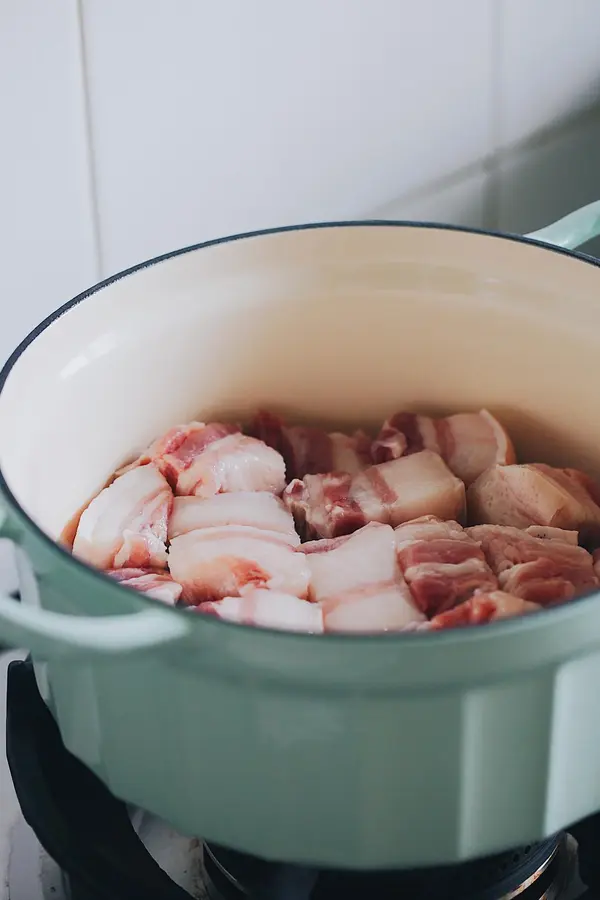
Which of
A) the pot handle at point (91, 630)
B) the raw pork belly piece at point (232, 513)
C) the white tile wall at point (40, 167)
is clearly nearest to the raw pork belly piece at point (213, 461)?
the raw pork belly piece at point (232, 513)

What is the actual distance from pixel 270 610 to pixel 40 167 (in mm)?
315

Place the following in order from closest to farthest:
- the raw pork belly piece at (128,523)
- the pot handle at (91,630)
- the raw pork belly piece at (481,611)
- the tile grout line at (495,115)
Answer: the pot handle at (91,630), the raw pork belly piece at (481,611), the raw pork belly piece at (128,523), the tile grout line at (495,115)

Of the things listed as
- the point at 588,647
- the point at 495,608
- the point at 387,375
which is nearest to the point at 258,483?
the point at 387,375

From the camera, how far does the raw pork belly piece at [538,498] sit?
0.67 m

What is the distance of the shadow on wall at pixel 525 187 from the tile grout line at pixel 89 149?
258mm

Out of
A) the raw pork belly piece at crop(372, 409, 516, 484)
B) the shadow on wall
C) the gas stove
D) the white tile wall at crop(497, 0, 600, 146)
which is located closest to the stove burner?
the gas stove

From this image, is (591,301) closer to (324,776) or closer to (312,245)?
(312,245)

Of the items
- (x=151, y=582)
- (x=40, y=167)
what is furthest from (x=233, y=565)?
(x=40, y=167)

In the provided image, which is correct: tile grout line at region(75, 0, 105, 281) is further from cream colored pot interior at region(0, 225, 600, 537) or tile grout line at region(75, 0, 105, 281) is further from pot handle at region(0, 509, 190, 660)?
pot handle at region(0, 509, 190, 660)

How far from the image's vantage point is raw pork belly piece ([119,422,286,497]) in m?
0.70

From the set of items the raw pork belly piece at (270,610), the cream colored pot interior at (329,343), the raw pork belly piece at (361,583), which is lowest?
the raw pork belly piece at (361,583)

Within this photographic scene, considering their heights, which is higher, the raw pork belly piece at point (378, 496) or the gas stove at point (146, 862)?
the raw pork belly piece at point (378, 496)

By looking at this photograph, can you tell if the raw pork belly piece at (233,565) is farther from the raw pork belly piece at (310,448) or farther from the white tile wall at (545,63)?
the white tile wall at (545,63)

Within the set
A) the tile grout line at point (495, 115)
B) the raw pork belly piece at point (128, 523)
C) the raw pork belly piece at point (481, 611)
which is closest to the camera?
the raw pork belly piece at point (481, 611)
